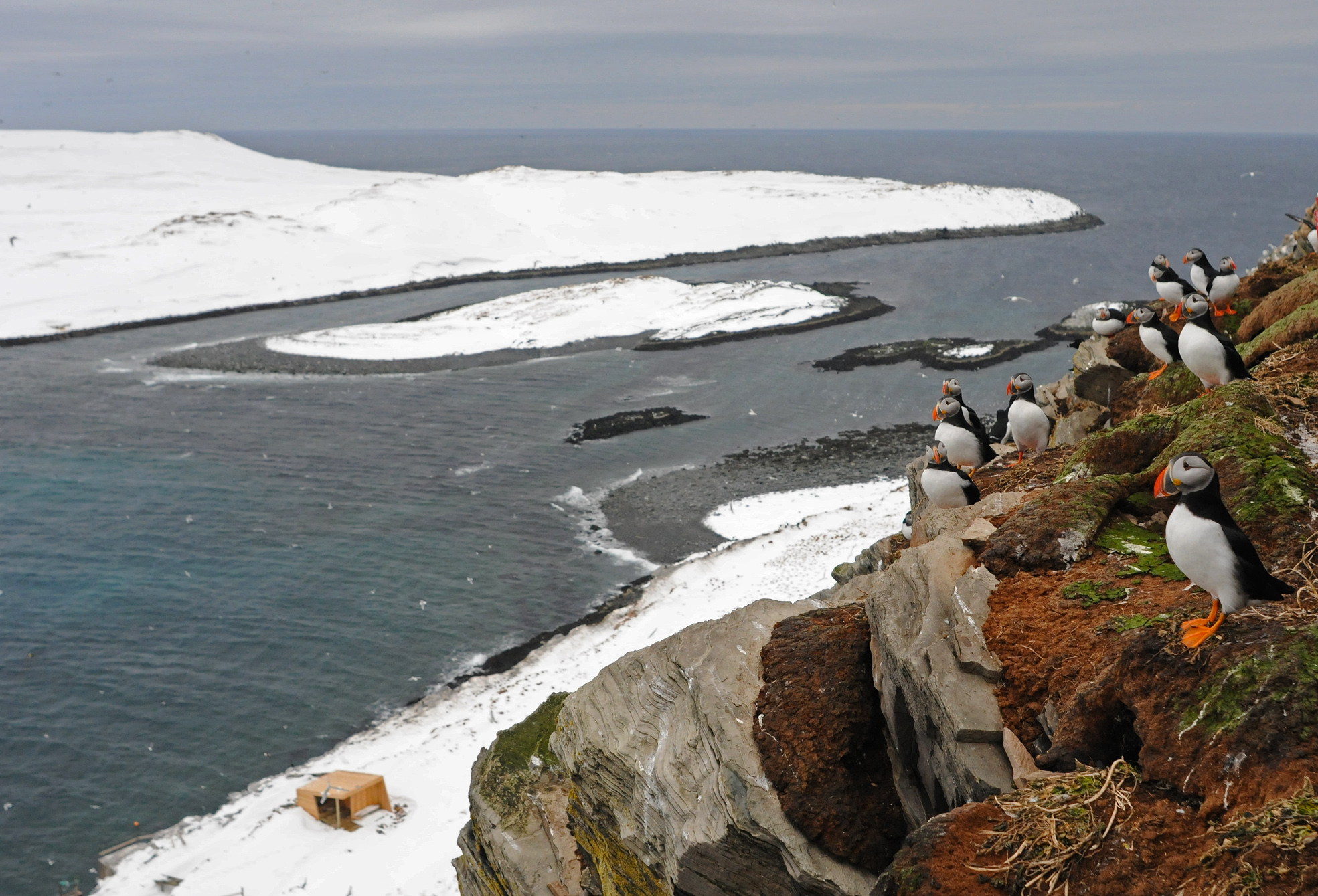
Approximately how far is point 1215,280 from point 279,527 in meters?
32.9

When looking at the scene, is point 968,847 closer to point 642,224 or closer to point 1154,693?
point 1154,693

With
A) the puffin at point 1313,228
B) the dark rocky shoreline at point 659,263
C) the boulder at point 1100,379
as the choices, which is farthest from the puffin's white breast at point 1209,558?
the dark rocky shoreline at point 659,263

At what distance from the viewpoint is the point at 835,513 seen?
3472cm

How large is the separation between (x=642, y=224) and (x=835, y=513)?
8331 centimetres

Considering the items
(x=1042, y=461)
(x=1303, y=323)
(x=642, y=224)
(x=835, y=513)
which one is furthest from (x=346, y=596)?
(x=642, y=224)

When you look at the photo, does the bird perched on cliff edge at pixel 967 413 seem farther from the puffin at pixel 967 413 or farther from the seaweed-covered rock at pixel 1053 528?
the seaweed-covered rock at pixel 1053 528

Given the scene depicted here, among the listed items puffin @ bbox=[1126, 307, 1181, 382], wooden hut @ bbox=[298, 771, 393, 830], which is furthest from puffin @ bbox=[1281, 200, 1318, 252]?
wooden hut @ bbox=[298, 771, 393, 830]

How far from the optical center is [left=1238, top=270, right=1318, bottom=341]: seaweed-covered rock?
15.4 meters

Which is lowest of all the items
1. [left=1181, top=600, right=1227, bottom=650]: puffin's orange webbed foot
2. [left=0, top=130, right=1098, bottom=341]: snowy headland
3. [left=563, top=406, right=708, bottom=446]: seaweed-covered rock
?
[left=563, top=406, right=708, bottom=446]: seaweed-covered rock

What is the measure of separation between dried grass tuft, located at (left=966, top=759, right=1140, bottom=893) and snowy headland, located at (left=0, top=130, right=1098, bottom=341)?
79.3 m

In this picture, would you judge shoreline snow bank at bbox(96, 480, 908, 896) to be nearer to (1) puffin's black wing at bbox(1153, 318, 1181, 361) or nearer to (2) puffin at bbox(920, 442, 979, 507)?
(2) puffin at bbox(920, 442, 979, 507)

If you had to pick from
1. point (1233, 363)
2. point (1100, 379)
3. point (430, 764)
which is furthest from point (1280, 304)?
point (430, 764)

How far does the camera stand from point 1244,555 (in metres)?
6.54

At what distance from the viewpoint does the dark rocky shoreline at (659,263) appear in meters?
73.4
